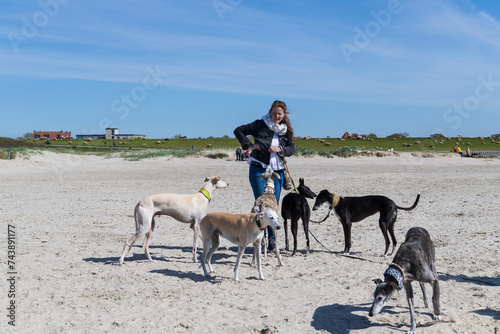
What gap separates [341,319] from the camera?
221 inches

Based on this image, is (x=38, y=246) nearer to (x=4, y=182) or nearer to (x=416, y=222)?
(x=416, y=222)

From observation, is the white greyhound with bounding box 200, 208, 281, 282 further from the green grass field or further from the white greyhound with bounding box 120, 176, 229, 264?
the green grass field

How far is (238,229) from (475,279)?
12.5 ft

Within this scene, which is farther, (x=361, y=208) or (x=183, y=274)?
(x=361, y=208)

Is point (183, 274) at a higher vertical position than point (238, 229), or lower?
lower

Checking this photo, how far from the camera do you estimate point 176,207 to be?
819 centimetres

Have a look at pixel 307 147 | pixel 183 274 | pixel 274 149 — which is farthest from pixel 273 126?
pixel 307 147

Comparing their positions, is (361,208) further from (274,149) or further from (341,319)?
(341,319)

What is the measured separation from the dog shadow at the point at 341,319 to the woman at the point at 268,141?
2.94 meters

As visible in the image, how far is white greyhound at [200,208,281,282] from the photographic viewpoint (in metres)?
6.80

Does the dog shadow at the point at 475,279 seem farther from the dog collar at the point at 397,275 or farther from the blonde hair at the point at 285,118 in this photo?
the blonde hair at the point at 285,118

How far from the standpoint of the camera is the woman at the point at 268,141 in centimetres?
828

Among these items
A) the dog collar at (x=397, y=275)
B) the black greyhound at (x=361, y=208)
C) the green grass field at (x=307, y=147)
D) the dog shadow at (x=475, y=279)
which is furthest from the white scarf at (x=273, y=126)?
the green grass field at (x=307, y=147)

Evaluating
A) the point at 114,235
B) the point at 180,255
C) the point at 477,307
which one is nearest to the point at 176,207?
the point at 180,255
